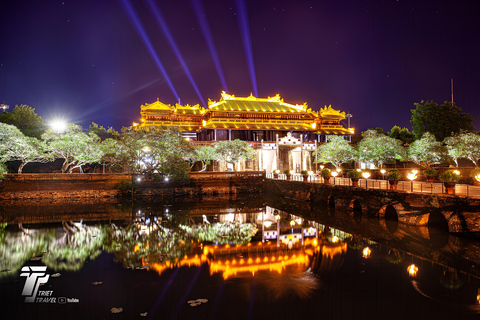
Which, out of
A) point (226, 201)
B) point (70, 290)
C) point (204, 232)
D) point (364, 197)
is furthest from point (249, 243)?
point (226, 201)

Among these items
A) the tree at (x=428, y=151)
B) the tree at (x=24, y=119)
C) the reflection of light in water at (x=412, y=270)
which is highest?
the tree at (x=24, y=119)

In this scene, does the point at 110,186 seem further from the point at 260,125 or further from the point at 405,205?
the point at 405,205

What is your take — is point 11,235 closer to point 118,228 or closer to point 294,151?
point 118,228

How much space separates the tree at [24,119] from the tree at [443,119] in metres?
58.1

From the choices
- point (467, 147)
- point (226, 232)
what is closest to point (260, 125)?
point (467, 147)

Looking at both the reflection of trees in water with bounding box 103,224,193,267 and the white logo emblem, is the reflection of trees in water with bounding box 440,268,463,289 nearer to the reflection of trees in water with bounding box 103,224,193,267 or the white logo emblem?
the reflection of trees in water with bounding box 103,224,193,267

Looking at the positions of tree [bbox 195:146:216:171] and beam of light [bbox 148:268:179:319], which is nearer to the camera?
beam of light [bbox 148:268:179:319]

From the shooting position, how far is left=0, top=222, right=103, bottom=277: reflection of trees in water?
1322 centimetres

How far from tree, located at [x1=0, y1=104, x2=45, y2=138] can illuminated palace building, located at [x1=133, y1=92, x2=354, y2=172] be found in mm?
14540

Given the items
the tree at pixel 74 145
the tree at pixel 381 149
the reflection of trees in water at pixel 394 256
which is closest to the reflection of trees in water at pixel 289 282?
the reflection of trees in water at pixel 394 256

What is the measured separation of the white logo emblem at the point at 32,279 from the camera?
10156mm

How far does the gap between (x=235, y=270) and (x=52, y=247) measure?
32.5 ft

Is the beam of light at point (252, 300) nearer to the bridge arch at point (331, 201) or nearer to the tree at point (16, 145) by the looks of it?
the bridge arch at point (331, 201)

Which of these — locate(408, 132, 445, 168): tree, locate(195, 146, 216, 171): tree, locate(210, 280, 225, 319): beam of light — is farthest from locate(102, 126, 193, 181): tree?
locate(408, 132, 445, 168): tree
